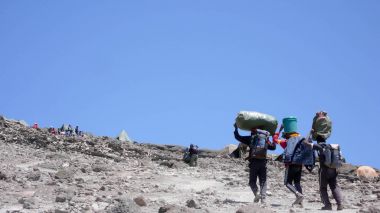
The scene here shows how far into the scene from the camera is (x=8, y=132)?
21188 mm

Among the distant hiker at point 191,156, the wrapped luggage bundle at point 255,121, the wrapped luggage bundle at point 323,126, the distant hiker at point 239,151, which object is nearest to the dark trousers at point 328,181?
the wrapped luggage bundle at point 323,126

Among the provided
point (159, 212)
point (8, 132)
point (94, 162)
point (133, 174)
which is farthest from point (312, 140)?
point (8, 132)

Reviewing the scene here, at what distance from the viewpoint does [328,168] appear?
8.54 meters

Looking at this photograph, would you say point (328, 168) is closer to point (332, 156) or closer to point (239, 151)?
point (332, 156)

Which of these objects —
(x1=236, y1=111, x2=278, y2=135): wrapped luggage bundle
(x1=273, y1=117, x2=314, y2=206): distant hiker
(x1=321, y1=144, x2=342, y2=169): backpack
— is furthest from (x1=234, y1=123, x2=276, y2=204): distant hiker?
(x1=321, y1=144, x2=342, y2=169): backpack

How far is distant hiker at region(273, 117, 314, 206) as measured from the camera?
347 inches

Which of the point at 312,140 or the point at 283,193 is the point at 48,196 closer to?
the point at 312,140

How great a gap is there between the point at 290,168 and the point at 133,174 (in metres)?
5.55

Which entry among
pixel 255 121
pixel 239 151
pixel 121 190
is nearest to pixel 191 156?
pixel 239 151

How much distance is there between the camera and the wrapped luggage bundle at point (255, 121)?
9453 mm

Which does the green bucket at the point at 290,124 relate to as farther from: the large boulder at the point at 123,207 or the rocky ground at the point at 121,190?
the large boulder at the point at 123,207

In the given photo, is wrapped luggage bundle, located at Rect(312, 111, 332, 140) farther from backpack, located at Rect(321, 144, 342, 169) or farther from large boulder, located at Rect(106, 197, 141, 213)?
large boulder, located at Rect(106, 197, 141, 213)

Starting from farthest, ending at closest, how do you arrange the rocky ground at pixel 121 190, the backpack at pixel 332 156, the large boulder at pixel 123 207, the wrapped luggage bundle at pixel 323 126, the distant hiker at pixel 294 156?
the distant hiker at pixel 294 156 → the wrapped luggage bundle at pixel 323 126 → the backpack at pixel 332 156 → the rocky ground at pixel 121 190 → the large boulder at pixel 123 207

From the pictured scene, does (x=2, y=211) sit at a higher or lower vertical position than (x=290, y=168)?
lower
